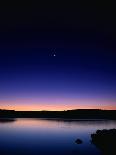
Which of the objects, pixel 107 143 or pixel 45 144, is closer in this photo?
pixel 107 143

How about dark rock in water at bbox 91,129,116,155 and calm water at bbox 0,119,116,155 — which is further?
calm water at bbox 0,119,116,155

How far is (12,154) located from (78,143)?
86.0 ft

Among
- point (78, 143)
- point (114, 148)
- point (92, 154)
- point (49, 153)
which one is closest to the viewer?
point (114, 148)

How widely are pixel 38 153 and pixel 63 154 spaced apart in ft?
20.2

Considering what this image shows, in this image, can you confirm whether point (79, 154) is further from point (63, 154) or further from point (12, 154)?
point (12, 154)

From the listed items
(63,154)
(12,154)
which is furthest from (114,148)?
(12,154)

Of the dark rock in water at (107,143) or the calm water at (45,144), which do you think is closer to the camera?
the dark rock in water at (107,143)

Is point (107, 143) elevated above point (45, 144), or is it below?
above

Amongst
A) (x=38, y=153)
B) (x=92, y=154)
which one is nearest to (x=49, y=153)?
(x=38, y=153)

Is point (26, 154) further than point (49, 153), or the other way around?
point (49, 153)

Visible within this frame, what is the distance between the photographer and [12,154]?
176 feet

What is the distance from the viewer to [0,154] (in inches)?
2095

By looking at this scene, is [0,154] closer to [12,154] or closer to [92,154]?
[12,154]

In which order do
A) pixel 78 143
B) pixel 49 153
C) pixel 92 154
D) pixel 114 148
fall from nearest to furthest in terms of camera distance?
pixel 114 148 < pixel 92 154 < pixel 49 153 < pixel 78 143
